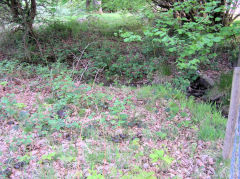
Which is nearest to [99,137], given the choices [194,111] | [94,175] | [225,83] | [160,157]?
[94,175]

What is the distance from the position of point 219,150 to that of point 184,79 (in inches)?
150

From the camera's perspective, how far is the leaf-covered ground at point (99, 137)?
9.61 feet

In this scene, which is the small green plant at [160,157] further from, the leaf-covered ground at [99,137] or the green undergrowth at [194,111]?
the green undergrowth at [194,111]

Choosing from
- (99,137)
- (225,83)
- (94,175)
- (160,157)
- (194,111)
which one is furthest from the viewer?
(225,83)

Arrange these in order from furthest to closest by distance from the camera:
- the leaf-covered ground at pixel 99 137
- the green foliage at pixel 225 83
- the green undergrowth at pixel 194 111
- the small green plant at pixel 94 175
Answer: the green foliage at pixel 225 83 → the green undergrowth at pixel 194 111 → the leaf-covered ground at pixel 99 137 → the small green plant at pixel 94 175

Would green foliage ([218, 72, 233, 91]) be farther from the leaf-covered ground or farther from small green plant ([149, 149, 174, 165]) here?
small green plant ([149, 149, 174, 165])

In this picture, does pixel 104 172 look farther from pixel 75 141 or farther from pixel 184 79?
pixel 184 79

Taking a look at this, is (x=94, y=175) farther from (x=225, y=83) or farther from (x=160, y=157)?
(x=225, y=83)

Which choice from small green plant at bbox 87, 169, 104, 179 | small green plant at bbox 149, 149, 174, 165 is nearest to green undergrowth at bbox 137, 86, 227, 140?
small green plant at bbox 149, 149, 174, 165

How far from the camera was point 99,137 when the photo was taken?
3.65m

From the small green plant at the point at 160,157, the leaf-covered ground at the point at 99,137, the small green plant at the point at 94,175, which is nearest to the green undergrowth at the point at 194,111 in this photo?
the leaf-covered ground at the point at 99,137

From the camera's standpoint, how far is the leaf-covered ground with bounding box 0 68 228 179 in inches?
115

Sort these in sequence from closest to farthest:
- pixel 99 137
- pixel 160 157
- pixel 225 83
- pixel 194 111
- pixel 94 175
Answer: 1. pixel 94 175
2. pixel 160 157
3. pixel 99 137
4. pixel 194 111
5. pixel 225 83

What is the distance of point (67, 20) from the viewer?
11.8 metres
